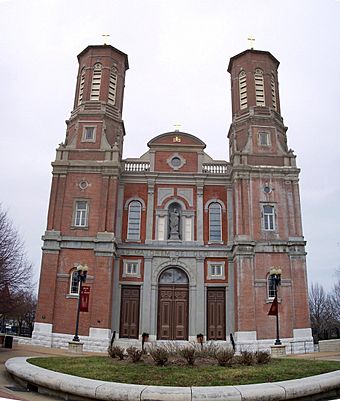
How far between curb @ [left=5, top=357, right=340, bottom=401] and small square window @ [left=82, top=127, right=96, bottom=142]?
20481 mm

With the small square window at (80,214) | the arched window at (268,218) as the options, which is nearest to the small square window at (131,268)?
the small square window at (80,214)

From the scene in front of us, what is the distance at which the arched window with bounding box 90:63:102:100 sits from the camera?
1176 inches

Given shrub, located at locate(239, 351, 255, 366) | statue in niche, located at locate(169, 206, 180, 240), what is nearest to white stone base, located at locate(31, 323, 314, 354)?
statue in niche, located at locate(169, 206, 180, 240)

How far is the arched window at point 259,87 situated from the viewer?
1180 inches

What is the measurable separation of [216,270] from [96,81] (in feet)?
51.8

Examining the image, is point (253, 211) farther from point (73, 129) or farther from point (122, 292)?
point (73, 129)

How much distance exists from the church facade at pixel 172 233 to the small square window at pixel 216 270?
8 centimetres

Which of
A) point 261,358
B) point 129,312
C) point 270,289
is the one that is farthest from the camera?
point 129,312

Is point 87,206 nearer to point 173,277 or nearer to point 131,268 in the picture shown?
point 131,268

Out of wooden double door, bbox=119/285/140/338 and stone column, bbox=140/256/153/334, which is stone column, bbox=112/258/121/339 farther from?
stone column, bbox=140/256/153/334

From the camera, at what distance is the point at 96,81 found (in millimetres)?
30266

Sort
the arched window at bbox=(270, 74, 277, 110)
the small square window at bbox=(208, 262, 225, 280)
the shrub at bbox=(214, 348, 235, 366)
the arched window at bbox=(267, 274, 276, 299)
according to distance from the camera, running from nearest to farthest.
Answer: the shrub at bbox=(214, 348, 235, 366) → the arched window at bbox=(267, 274, 276, 299) → the small square window at bbox=(208, 262, 225, 280) → the arched window at bbox=(270, 74, 277, 110)

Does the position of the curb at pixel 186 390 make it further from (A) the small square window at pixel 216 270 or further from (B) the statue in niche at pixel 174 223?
(B) the statue in niche at pixel 174 223

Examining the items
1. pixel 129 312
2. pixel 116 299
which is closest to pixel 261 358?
pixel 129 312
